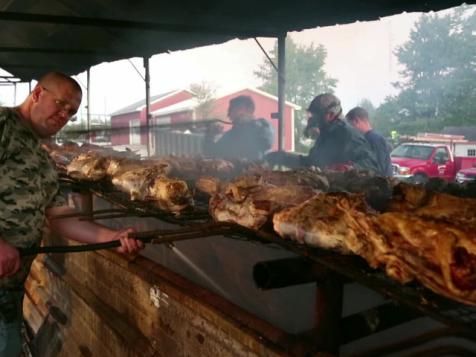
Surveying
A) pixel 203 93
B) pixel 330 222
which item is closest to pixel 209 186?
pixel 330 222

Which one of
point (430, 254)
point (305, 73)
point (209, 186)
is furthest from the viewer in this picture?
point (305, 73)

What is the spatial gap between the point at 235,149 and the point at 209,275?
372 cm

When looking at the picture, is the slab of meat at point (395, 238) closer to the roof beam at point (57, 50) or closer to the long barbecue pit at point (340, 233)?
the long barbecue pit at point (340, 233)

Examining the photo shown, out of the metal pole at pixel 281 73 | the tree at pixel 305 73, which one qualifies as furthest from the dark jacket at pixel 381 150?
the tree at pixel 305 73

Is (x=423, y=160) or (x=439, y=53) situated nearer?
(x=439, y=53)

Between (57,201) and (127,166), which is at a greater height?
(127,166)

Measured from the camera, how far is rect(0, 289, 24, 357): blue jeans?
3.14 meters

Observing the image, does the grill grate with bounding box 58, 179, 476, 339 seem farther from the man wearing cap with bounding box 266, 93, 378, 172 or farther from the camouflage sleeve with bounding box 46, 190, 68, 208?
the man wearing cap with bounding box 266, 93, 378, 172

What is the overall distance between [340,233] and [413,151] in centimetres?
1226

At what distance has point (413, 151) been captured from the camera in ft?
42.4

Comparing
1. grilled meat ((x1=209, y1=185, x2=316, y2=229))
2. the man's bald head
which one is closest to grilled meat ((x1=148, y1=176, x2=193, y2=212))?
grilled meat ((x1=209, y1=185, x2=316, y2=229))

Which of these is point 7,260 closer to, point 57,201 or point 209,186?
point 57,201

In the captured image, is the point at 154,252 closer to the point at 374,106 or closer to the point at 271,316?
the point at 271,316

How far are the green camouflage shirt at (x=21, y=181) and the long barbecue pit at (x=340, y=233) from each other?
56 centimetres
